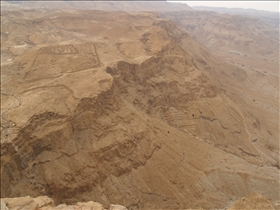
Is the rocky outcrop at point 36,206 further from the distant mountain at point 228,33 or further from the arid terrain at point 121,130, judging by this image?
the distant mountain at point 228,33

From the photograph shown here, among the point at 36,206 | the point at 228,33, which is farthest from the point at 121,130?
the point at 228,33

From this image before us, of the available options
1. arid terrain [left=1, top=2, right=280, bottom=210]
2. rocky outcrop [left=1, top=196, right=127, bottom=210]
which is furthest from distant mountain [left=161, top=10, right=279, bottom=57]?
rocky outcrop [left=1, top=196, right=127, bottom=210]

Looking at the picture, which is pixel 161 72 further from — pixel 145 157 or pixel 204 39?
pixel 204 39

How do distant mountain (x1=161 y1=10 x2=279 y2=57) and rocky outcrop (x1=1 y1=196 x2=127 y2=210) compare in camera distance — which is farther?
distant mountain (x1=161 y1=10 x2=279 y2=57)

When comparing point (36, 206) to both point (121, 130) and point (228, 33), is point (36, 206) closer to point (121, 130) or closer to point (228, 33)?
point (121, 130)

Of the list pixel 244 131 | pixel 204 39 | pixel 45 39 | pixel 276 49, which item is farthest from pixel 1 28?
pixel 276 49

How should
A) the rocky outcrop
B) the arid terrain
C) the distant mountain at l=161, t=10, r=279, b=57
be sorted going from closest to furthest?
the rocky outcrop < the arid terrain < the distant mountain at l=161, t=10, r=279, b=57

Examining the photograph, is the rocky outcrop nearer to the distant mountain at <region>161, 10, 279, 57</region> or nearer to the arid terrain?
the arid terrain

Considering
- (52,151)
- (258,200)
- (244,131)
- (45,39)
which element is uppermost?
(45,39)
